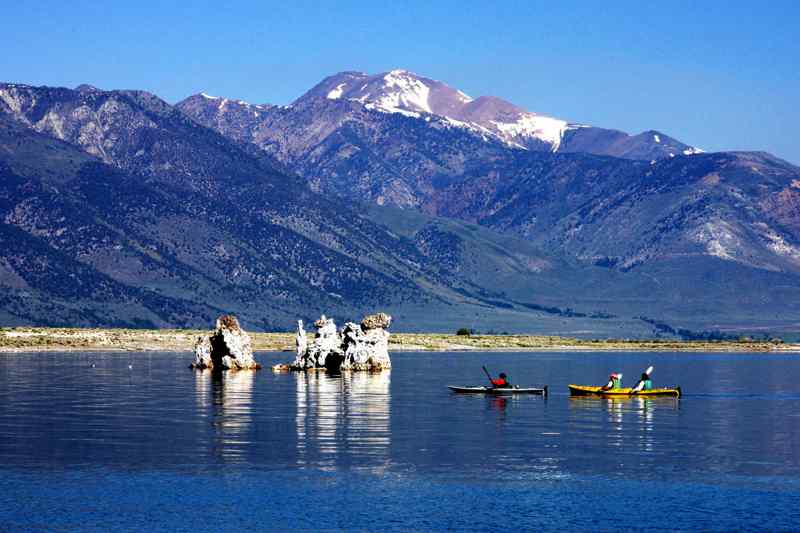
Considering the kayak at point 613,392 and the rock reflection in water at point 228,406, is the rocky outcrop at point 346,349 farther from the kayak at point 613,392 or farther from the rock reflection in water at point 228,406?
the kayak at point 613,392

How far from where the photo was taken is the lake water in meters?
54.0

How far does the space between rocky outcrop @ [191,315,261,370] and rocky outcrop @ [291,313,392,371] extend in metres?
6.06

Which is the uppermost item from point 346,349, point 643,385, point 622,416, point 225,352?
point 346,349

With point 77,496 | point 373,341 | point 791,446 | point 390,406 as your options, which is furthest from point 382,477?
point 373,341

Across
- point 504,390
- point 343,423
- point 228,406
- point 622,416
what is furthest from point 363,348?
point 343,423

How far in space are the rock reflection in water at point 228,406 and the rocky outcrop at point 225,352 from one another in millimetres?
1552

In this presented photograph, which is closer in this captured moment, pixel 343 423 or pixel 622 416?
pixel 343 423

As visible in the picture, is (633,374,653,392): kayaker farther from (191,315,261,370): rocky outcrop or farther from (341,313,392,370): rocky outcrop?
(191,315,261,370): rocky outcrop

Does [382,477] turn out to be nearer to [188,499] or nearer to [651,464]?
[188,499]

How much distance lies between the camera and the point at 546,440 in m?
78.8

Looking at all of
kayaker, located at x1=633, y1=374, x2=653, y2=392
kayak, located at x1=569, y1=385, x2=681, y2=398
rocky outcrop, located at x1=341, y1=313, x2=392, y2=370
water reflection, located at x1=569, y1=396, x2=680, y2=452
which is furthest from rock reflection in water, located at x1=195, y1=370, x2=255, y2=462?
kayaker, located at x1=633, y1=374, x2=653, y2=392

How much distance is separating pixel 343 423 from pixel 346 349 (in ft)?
210

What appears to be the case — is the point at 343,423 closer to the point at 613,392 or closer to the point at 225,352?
the point at 613,392

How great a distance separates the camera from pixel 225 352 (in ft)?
499
